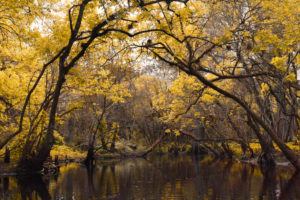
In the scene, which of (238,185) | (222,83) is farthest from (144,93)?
(238,185)

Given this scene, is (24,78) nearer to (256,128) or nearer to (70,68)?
(70,68)

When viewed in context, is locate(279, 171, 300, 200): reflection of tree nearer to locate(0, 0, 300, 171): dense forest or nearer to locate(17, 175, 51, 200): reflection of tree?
locate(0, 0, 300, 171): dense forest

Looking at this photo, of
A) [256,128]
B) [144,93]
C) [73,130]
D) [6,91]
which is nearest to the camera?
[6,91]

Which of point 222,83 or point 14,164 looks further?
point 222,83

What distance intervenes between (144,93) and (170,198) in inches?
1435

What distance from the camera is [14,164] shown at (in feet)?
68.5

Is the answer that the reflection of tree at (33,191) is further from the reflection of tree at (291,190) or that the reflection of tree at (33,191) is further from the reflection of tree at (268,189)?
the reflection of tree at (291,190)

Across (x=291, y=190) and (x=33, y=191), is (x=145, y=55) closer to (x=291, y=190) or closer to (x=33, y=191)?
(x=33, y=191)

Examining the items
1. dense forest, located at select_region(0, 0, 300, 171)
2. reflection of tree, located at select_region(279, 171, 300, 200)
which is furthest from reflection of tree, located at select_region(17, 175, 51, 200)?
reflection of tree, located at select_region(279, 171, 300, 200)

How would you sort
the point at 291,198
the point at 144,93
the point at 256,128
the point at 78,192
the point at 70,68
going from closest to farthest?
the point at 291,198 < the point at 78,192 < the point at 70,68 < the point at 256,128 < the point at 144,93

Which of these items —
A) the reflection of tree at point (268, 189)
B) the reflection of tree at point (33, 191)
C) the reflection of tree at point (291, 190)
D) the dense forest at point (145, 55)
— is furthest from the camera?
the dense forest at point (145, 55)

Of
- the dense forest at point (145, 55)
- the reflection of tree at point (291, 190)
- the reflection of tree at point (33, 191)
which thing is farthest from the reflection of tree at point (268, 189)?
the reflection of tree at point (33, 191)

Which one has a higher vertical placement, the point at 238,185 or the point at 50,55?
the point at 50,55

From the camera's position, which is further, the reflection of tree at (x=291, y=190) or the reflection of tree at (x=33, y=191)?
the reflection of tree at (x=33, y=191)
